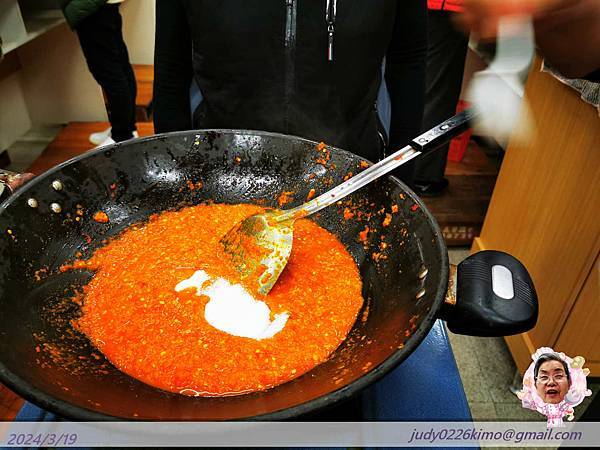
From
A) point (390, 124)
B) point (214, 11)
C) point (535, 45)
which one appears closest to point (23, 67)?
point (214, 11)

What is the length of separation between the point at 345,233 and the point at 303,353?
1.24 feet

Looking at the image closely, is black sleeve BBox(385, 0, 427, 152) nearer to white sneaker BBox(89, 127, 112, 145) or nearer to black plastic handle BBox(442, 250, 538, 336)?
black plastic handle BBox(442, 250, 538, 336)

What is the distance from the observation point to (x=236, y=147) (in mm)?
1177

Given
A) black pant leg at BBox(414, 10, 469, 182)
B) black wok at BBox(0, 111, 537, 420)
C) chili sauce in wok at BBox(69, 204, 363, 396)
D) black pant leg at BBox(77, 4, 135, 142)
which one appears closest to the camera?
black wok at BBox(0, 111, 537, 420)

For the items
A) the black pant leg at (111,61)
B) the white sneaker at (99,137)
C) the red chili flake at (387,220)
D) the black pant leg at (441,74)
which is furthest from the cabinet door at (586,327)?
the white sneaker at (99,137)

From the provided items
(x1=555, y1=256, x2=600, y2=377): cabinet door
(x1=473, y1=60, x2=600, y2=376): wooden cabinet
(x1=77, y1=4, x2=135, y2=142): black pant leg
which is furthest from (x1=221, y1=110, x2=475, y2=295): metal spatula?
(x1=77, y1=4, x2=135, y2=142): black pant leg

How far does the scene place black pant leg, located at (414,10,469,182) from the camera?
2.10 metres

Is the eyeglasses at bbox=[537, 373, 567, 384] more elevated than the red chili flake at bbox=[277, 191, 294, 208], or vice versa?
the red chili flake at bbox=[277, 191, 294, 208]

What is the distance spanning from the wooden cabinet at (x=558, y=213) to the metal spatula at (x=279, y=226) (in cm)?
71

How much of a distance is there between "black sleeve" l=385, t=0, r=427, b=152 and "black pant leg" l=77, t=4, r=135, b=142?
67.4 inches

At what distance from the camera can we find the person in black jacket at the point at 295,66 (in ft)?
3.78

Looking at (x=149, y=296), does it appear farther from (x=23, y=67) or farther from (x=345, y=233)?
(x=23, y=67)

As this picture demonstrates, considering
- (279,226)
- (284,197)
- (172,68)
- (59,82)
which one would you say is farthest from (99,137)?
(279,226)

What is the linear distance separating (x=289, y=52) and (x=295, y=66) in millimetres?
38
